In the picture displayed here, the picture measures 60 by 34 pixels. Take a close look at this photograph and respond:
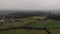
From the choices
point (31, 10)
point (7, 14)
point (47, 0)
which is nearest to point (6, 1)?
point (7, 14)

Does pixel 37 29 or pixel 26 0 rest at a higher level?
pixel 26 0

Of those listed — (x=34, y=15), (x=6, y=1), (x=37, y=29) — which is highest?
(x=6, y=1)

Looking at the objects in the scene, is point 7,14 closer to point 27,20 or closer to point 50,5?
point 27,20

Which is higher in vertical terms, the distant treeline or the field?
the distant treeline

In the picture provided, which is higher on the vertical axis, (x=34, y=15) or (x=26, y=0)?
(x=26, y=0)

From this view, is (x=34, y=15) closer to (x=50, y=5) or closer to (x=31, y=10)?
(x=31, y=10)

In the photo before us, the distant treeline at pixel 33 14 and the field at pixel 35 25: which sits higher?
the distant treeline at pixel 33 14

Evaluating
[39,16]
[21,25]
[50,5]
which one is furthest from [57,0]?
[21,25]

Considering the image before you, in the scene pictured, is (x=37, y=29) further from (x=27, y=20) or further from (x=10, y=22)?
(x=10, y=22)
